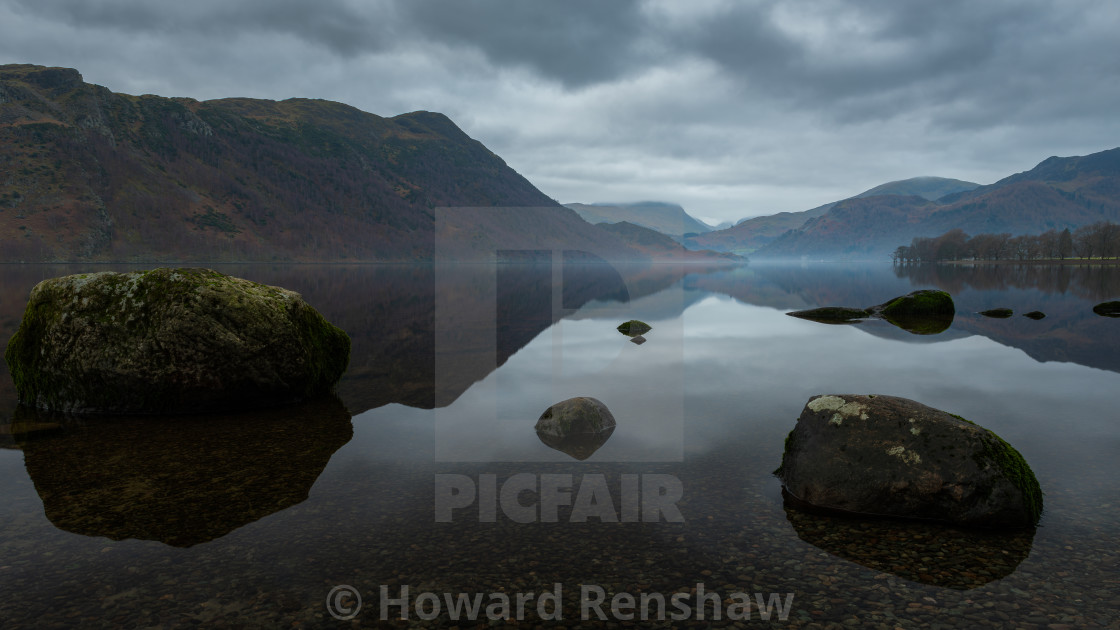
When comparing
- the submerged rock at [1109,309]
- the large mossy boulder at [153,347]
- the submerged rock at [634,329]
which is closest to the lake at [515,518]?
the large mossy boulder at [153,347]

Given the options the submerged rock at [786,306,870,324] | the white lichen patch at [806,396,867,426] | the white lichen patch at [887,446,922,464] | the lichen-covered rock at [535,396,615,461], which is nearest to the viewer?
the white lichen patch at [887,446,922,464]

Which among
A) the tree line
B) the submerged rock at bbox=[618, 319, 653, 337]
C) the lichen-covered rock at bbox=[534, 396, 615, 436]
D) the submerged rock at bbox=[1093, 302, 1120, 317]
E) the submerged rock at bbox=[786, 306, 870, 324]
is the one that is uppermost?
the tree line

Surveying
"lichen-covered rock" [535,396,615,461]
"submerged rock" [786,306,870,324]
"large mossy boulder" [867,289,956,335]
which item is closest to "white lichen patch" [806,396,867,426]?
"lichen-covered rock" [535,396,615,461]

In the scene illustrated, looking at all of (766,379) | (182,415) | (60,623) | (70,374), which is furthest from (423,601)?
(766,379)

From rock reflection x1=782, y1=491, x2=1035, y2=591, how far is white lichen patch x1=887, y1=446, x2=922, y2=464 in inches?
33.8

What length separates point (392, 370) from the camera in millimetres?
19109

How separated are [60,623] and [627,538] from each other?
20.7 ft

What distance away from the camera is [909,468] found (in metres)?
7.89

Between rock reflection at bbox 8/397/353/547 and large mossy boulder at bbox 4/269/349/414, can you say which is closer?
rock reflection at bbox 8/397/353/547

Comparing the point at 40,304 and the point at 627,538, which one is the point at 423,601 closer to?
the point at 627,538

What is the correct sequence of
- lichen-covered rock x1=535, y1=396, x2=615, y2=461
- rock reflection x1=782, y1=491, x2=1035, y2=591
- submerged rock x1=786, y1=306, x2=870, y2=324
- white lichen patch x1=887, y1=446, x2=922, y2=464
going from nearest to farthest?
rock reflection x1=782, y1=491, x2=1035, y2=591
white lichen patch x1=887, y1=446, x2=922, y2=464
lichen-covered rock x1=535, y1=396, x2=615, y2=461
submerged rock x1=786, y1=306, x2=870, y2=324

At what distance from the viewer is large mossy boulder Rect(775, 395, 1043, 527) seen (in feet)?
24.7

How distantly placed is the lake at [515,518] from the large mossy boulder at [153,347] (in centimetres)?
70

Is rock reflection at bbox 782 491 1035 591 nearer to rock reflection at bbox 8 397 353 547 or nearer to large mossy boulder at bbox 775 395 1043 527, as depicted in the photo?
large mossy boulder at bbox 775 395 1043 527
